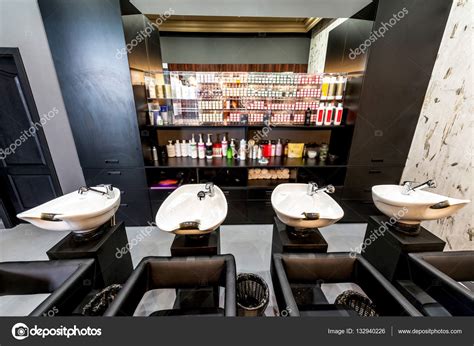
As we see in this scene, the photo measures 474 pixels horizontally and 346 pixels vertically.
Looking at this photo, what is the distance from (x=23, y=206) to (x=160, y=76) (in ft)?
8.25

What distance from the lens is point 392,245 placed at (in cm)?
142

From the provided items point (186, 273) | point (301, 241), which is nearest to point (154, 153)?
point (186, 273)

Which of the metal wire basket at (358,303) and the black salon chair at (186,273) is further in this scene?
the metal wire basket at (358,303)

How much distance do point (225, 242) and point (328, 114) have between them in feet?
6.53

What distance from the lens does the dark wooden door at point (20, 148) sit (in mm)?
2115

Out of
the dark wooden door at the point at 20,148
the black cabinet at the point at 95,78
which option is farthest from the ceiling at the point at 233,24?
the dark wooden door at the point at 20,148

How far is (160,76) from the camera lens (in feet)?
7.55

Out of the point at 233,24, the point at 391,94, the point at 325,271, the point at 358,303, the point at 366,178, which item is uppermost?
the point at 233,24

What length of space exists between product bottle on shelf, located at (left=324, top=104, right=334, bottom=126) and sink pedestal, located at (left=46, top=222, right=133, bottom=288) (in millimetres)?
2454

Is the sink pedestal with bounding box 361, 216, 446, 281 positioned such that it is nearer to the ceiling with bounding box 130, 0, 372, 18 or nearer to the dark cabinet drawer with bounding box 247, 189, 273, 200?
the dark cabinet drawer with bounding box 247, 189, 273, 200

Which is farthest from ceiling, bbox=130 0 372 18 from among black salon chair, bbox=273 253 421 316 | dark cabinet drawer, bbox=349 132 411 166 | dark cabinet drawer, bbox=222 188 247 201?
black salon chair, bbox=273 253 421 316

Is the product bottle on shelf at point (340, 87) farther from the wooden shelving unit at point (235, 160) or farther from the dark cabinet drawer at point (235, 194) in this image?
the dark cabinet drawer at point (235, 194)

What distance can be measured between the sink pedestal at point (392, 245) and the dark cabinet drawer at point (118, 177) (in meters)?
2.45

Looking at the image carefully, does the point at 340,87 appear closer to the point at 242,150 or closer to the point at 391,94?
the point at 391,94
